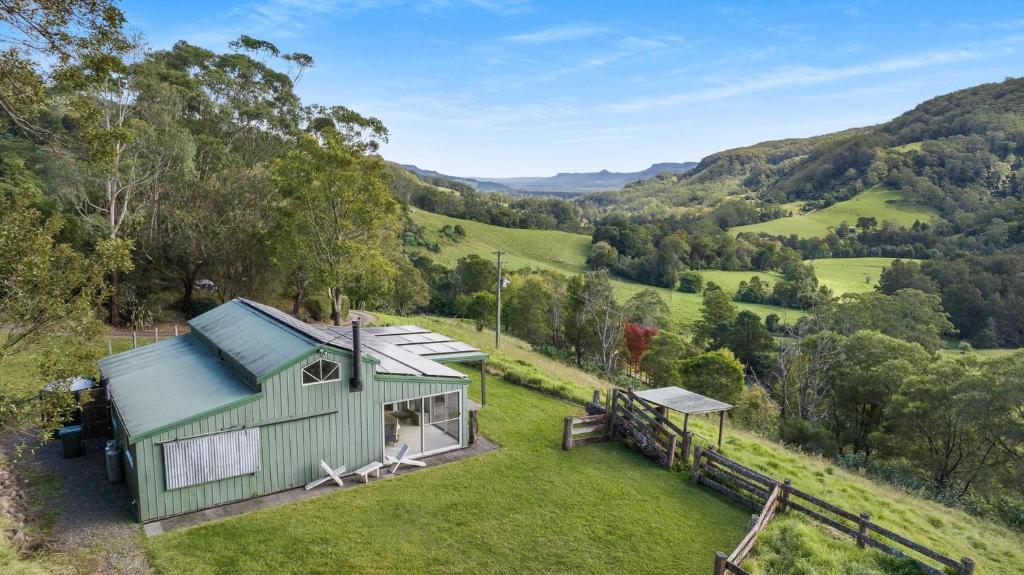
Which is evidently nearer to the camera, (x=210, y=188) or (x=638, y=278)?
(x=210, y=188)

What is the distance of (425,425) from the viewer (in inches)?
650

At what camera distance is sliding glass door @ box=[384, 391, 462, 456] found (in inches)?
595

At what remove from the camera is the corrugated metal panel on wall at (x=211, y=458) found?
36.8 feet

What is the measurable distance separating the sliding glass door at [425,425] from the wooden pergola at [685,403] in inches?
231

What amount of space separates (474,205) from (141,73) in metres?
86.8

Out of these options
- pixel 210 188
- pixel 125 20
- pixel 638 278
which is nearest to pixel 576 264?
pixel 638 278

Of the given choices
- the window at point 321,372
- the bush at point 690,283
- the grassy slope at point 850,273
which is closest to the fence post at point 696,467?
the window at point 321,372

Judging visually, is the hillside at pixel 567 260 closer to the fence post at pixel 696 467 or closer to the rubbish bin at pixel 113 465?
the fence post at pixel 696 467

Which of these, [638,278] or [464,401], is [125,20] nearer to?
[464,401]

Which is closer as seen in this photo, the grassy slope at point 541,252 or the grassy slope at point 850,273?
the grassy slope at point 541,252

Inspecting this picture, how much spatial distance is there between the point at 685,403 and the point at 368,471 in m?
9.23

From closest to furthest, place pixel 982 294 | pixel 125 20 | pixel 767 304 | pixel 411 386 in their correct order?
1. pixel 125 20
2. pixel 411 386
3. pixel 982 294
4. pixel 767 304

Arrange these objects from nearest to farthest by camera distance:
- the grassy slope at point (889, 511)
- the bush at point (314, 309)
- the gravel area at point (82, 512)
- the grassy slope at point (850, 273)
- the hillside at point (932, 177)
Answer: the gravel area at point (82, 512)
the grassy slope at point (889, 511)
the bush at point (314, 309)
the grassy slope at point (850, 273)
the hillside at point (932, 177)

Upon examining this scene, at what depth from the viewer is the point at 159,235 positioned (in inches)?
1161
